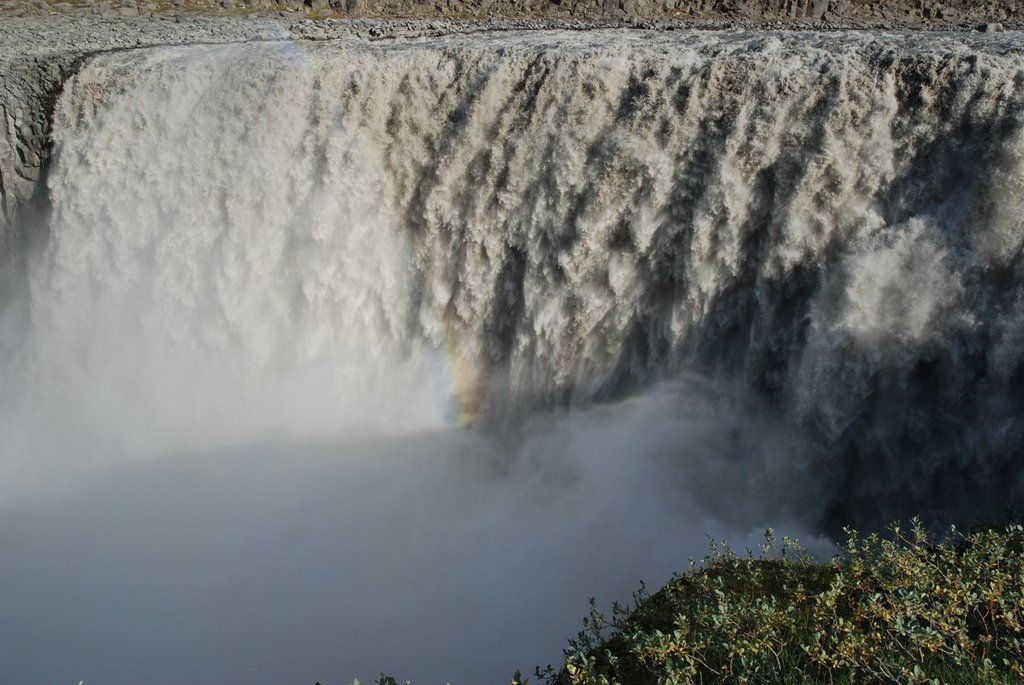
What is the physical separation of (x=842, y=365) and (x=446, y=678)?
486cm

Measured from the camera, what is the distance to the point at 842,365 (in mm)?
9500

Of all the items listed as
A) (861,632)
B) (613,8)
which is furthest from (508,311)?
(613,8)

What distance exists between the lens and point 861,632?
6.07m

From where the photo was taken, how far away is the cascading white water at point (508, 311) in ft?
30.2

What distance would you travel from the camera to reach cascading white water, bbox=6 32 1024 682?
9.22 m

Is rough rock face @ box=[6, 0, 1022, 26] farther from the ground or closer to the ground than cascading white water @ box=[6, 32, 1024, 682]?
farther from the ground

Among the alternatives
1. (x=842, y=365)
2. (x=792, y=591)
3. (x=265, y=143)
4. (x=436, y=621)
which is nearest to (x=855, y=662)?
(x=792, y=591)

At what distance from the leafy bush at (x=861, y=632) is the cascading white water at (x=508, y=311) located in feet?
9.28

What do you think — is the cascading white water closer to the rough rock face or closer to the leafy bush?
the leafy bush

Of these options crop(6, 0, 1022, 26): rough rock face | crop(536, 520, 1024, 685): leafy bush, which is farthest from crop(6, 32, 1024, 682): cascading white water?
crop(6, 0, 1022, 26): rough rock face

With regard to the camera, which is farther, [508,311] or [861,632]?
[508,311]

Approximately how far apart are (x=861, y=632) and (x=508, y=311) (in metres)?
6.50

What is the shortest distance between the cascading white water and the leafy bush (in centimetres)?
283

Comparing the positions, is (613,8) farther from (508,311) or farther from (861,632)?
(861,632)
